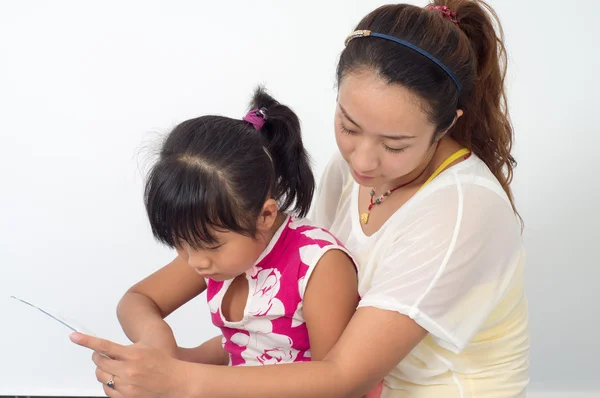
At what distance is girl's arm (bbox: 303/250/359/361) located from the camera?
1549mm

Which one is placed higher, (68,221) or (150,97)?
(150,97)

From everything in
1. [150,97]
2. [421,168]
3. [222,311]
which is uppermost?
[150,97]

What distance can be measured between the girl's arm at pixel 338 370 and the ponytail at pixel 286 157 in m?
0.27

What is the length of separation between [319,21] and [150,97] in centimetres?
57

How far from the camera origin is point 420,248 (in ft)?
4.93

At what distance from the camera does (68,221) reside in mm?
2785

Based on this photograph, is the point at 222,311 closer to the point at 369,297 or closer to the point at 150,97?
the point at 369,297

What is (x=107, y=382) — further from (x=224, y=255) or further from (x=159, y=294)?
(x=159, y=294)

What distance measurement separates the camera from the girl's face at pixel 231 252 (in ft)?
4.98

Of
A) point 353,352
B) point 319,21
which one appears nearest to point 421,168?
point 353,352

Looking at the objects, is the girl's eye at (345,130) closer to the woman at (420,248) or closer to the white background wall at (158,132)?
the woman at (420,248)

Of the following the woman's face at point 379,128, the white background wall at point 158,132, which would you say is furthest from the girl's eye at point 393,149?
the white background wall at point 158,132

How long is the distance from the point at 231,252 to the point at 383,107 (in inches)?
14.3

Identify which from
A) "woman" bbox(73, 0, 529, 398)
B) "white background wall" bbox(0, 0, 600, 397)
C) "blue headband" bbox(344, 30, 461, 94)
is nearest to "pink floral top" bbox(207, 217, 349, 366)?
"woman" bbox(73, 0, 529, 398)
